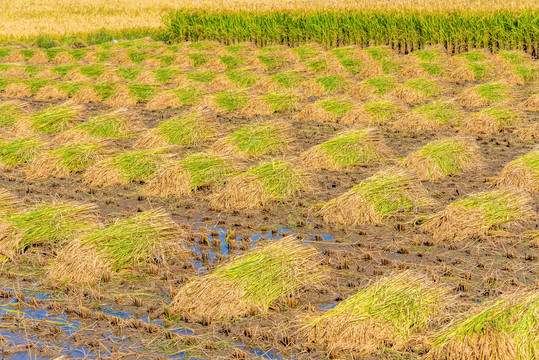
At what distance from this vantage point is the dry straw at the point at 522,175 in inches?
317

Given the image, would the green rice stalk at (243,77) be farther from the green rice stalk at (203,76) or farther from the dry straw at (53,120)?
the dry straw at (53,120)

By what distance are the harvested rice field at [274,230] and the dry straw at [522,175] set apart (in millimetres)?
17

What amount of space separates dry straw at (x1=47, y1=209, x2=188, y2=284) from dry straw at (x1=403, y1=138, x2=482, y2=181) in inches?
140

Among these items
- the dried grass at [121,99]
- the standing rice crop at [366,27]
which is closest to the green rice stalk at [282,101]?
the dried grass at [121,99]

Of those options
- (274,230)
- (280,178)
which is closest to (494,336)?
(274,230)

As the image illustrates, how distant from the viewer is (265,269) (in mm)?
5664

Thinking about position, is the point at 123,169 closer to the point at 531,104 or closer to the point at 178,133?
the point at 178,133

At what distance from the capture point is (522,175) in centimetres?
817

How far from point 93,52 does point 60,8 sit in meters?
16.7

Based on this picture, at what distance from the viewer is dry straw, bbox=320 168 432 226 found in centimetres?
727

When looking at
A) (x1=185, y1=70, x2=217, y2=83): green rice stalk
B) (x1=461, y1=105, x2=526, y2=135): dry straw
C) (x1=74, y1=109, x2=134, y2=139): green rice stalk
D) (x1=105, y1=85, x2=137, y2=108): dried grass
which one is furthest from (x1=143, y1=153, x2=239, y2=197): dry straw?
(x1=185, y1=70, x2=217, y2=83): green rice stalk

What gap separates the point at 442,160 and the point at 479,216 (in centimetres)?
219

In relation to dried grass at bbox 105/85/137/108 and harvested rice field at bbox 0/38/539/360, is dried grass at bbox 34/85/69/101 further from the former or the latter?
harvested rice field at bbox 0/38/539/360

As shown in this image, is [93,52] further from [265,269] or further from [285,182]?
[265,269]
